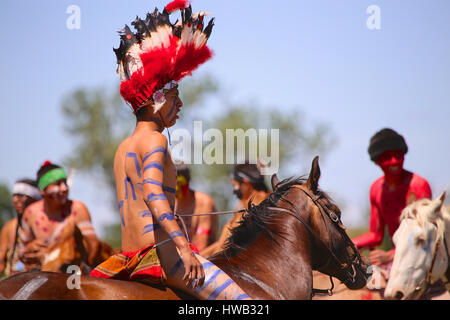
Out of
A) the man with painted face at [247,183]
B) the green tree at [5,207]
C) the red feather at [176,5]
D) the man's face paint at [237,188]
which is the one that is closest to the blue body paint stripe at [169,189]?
the red feather at [176,5]

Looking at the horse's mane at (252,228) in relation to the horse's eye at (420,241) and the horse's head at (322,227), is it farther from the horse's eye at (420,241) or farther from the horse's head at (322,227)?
the horse's eye at (420,241)

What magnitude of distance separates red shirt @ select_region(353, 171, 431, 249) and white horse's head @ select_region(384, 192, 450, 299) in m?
1.15

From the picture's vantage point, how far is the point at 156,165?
3457 millimetres

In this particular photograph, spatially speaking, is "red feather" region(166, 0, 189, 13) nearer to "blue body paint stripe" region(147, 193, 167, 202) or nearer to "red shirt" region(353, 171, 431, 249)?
"blue body paint stripe" region(147, 193, 167, 202)

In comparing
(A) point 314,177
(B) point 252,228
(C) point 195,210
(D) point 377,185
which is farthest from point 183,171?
(A) point 314,177

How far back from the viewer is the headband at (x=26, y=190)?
373 inches

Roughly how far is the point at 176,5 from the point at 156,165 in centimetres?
132

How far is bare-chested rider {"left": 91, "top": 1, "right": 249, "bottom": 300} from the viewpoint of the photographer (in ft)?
11.1

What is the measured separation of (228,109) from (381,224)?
35326 mm

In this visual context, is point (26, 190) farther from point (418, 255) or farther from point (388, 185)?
point (418, 255)
